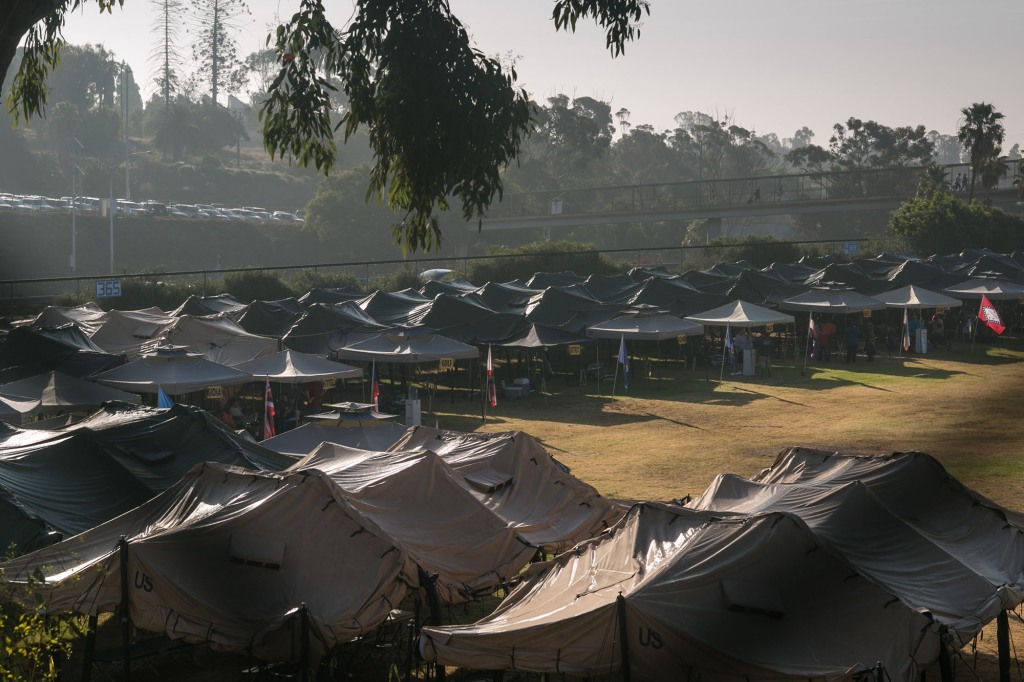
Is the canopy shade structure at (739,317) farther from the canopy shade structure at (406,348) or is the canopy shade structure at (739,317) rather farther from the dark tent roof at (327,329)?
the dark tent roof at (327,329)

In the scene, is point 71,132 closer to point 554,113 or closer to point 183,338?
point 554,113

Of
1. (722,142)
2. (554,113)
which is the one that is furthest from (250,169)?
(722,142)

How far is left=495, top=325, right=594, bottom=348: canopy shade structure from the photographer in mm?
29250

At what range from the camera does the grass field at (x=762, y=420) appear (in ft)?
61.3

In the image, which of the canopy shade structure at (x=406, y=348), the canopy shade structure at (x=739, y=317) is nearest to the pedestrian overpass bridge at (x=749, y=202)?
the canopy shade structure at (x=739, y=317)

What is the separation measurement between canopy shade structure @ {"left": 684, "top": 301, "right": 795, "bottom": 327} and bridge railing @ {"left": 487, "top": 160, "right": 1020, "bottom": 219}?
27.5 m

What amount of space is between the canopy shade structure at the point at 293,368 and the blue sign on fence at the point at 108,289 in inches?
608

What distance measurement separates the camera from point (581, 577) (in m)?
9.09

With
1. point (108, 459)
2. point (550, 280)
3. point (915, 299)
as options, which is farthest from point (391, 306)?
point (108, 459)

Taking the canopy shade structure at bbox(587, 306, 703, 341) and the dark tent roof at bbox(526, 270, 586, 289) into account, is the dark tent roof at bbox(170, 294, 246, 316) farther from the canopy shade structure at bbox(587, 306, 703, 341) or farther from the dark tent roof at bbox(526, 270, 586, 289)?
the dark tent roof at bbox(526, 270, 586, 289)

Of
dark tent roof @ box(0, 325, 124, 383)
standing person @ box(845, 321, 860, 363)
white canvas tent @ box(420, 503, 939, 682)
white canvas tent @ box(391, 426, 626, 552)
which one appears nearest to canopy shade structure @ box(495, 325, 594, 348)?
standing person @ box(845, 321, 860, 363)

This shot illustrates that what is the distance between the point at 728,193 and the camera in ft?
240

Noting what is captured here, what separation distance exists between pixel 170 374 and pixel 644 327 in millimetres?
14111

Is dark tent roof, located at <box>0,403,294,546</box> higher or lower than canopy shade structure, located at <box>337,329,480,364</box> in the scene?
lower
